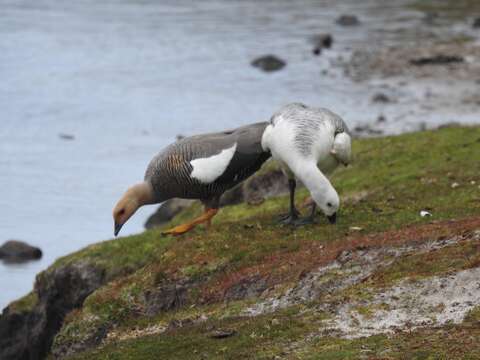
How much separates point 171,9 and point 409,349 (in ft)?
213

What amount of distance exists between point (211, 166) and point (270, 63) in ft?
129

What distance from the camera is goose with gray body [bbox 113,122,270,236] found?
20.0 metres

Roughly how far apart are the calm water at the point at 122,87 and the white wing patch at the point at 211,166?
33.0 ft

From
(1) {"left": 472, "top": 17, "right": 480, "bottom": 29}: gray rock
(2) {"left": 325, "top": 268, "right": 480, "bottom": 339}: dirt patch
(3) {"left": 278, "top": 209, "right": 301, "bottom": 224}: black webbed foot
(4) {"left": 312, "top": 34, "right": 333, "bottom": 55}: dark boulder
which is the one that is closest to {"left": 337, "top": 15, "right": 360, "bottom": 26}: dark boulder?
(4) {"left": 312, "top": 34, "right": 333, "bottom": 55}: dark boulder

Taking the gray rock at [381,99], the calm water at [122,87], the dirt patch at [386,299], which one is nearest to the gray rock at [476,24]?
the calm water at [122,87]

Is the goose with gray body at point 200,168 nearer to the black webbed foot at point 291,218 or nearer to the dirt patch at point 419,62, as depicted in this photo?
the black webbed foot at point 291,218

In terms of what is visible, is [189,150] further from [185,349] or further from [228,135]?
[185,349]

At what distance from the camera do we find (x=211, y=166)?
Result: 20.0 m

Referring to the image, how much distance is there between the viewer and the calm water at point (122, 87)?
120 ft

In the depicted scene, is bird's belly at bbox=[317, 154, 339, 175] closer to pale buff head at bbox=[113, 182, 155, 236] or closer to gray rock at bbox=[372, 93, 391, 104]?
pale buff head at bbox=[113, 182, 155, 236]

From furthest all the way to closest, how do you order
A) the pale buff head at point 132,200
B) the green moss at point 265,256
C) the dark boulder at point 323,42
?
1. the dark boulder at point 323,42
2. the pale buff head at point 132,200
3. the green moss at point 265,256

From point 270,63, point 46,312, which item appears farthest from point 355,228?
point 270,63

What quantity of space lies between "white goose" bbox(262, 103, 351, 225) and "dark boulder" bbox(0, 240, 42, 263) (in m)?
12.8

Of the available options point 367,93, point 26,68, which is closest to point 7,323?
point 367,93
